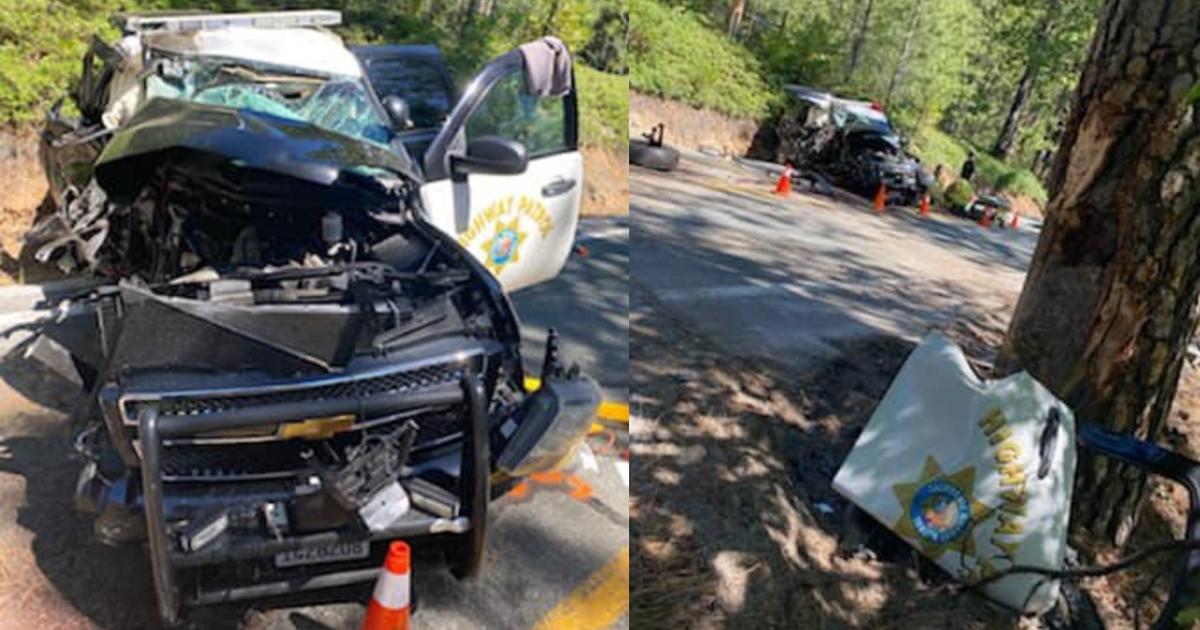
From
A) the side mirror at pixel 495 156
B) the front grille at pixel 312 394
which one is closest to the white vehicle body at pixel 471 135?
the side mirror at pixel 495 156

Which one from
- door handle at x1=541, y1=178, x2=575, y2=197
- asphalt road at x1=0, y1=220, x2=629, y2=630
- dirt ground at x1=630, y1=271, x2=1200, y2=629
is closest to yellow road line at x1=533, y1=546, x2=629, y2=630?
asphalt road at x1=0, y1=220, x2=629, y2=630

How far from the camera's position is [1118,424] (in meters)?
3.90

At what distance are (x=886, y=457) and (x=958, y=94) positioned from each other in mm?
31699

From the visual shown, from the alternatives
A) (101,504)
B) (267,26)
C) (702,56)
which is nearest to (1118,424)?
(101,504)

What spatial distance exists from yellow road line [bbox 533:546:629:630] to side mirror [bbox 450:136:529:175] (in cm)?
198

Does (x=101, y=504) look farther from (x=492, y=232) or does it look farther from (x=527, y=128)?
(x=527, y=128)

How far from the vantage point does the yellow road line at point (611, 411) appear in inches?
192

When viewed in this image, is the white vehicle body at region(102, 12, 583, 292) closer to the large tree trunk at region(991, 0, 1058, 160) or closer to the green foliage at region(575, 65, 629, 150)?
the green foliage at region(575, 65, 629, 150)

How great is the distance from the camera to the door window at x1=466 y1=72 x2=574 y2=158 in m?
4.75

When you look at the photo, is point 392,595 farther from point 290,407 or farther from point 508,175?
point 508,175

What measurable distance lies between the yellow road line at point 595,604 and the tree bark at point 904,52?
91.4ft

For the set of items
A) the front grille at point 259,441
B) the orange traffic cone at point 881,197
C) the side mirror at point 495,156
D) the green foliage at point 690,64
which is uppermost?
the green foliage at point 690,64

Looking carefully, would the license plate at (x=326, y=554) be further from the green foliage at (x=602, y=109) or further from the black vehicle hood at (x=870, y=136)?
the black vehicle hood at (x=870, y=136)

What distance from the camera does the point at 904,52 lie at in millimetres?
29016
